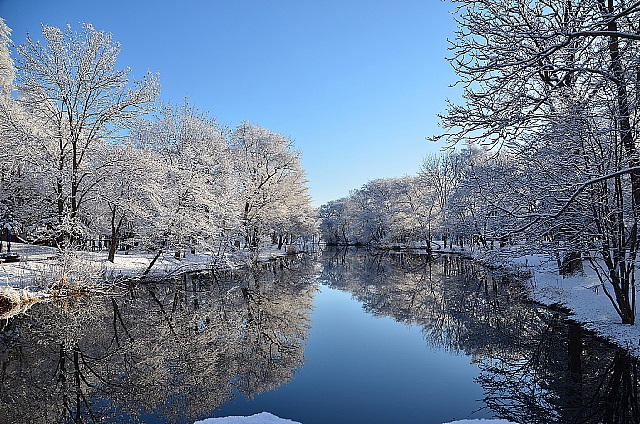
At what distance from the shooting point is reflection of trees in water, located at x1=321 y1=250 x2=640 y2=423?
6375 millimetres

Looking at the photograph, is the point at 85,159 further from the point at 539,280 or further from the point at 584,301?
the point at 539,280

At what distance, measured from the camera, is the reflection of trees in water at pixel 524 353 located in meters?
6.38

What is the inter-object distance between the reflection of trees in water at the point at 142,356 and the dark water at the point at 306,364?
0.13 feet

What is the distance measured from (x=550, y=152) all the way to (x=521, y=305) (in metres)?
7.48

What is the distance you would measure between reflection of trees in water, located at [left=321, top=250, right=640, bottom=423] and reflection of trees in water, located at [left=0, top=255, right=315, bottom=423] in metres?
4.27

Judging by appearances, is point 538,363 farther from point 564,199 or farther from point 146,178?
point 146,178

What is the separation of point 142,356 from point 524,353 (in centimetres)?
930

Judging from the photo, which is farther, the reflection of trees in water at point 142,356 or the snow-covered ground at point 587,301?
the snow-covered ground at point 587,301

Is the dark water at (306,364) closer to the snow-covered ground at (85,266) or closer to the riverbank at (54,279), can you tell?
the riverbank at (54,279)

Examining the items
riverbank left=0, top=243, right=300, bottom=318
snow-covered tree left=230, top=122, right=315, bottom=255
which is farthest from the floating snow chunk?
snow-covered tree left=230, top=122, right=315, bottom=255

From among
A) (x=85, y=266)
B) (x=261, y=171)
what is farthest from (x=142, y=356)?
(x=261, y=171)

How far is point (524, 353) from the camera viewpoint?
9.24m

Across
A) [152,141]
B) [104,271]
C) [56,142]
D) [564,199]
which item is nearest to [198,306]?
[104,271]

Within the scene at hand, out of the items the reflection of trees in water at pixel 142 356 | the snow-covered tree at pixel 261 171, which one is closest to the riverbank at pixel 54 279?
the reflection of trees in water at pixel 142 356
